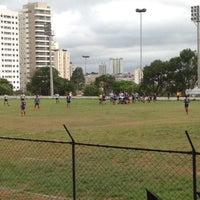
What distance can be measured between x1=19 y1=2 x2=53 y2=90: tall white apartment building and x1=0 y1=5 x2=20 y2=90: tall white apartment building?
550 centimetres

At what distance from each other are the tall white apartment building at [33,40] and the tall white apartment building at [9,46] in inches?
217

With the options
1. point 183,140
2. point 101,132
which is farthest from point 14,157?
point 101,132

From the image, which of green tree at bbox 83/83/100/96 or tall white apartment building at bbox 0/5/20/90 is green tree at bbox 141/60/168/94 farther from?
tall white apartment building at bbox 0/5/20/90

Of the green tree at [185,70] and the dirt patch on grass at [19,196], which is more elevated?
the green tree at [185,70]

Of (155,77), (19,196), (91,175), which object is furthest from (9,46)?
(19,196)

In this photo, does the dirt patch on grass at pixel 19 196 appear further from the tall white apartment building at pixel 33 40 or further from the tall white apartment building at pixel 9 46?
the tall white apartment building at pixel 33 40

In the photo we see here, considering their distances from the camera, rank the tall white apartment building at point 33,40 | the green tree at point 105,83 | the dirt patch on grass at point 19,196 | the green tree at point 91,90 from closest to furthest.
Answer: the dirt patch on grass at point 19,196 < the green tree at point 91,90 < the green tree at point 105,83 < the tall white apartment building at point 33,40

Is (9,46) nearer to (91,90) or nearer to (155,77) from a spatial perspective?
(91,90)

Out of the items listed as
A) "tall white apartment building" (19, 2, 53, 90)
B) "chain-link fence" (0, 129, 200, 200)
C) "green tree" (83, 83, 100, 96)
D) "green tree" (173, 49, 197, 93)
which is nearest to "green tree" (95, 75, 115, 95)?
"green tree" (83, 83, 100, 96)

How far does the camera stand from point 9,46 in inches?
7141

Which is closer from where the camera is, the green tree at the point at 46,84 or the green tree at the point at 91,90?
the green tree at the point at 91,90

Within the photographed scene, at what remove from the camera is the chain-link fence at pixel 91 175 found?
9.32 meters

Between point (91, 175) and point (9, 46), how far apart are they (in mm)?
175063

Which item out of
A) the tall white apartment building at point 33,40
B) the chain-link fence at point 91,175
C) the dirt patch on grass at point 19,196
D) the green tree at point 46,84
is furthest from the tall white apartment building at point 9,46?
the dirt patch on grass at point 19,196
